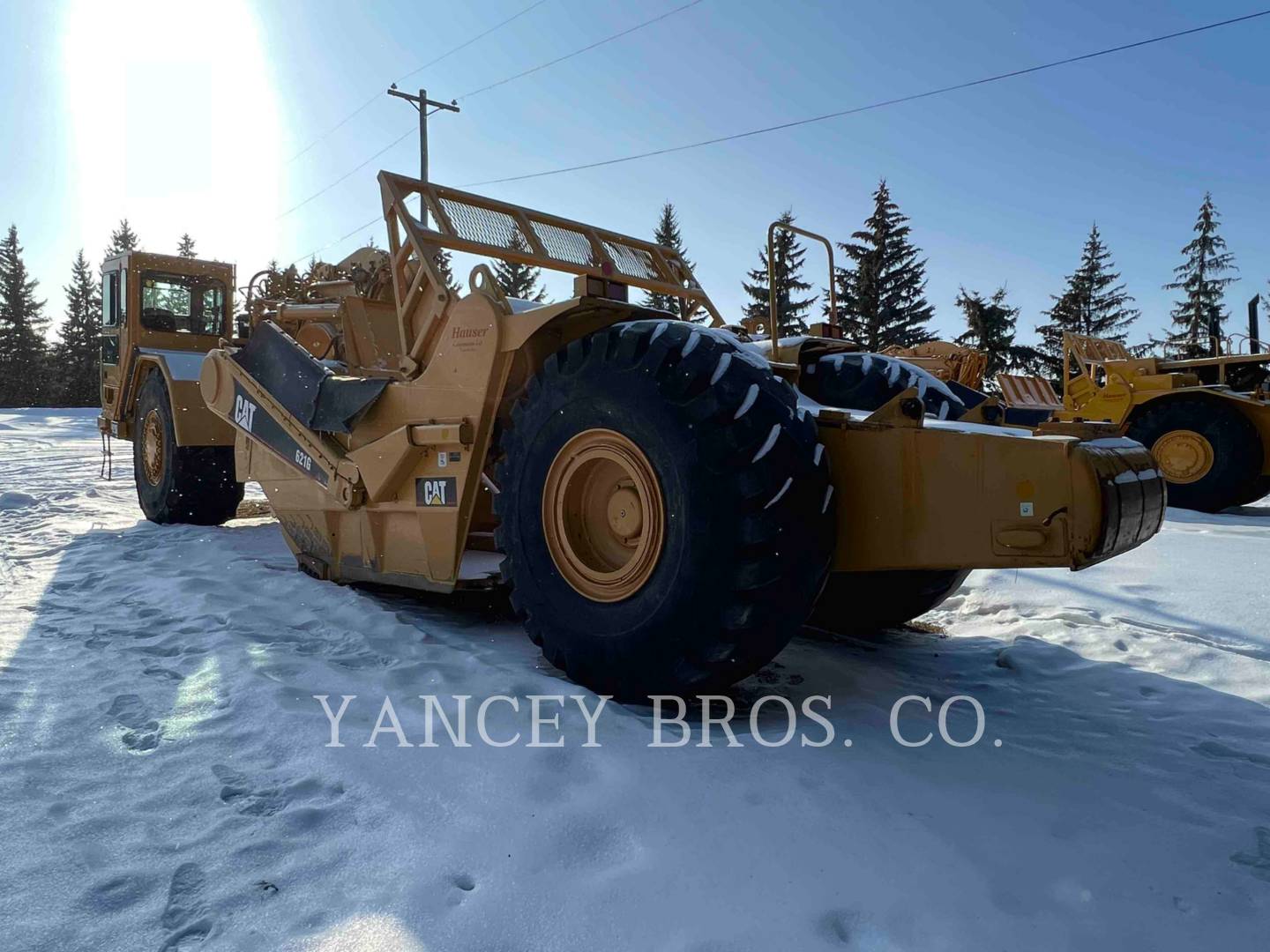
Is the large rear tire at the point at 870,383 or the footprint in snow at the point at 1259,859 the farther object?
the large rear tire at the point at 870,383

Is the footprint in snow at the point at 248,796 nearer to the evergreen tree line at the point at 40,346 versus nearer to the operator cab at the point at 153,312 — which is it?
the operator cab at the point at 153,312

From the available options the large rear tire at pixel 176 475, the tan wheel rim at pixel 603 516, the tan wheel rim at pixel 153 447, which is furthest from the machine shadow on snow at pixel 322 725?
the tan wheel rim at pixel 153 447

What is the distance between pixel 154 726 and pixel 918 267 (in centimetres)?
3820

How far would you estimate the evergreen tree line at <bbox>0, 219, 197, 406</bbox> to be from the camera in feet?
168

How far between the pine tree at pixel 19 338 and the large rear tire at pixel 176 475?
177 feet

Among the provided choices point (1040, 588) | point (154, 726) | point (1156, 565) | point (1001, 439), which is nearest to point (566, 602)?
point (154, 726)

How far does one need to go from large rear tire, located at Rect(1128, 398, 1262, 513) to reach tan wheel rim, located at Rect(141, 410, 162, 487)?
10.8m

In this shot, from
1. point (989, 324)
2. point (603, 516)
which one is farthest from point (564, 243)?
point (989, 324)

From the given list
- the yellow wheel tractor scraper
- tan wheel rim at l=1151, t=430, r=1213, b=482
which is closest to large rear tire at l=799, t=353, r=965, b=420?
the yellow wheel tractor scraper

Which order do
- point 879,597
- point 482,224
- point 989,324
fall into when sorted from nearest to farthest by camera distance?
point 879,597 < point 482,224 < point 989,324

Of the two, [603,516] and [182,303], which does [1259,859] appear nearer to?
[603,516]

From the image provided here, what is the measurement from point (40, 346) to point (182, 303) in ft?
185

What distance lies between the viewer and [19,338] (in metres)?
53.1

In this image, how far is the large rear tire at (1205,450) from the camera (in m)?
10.0
